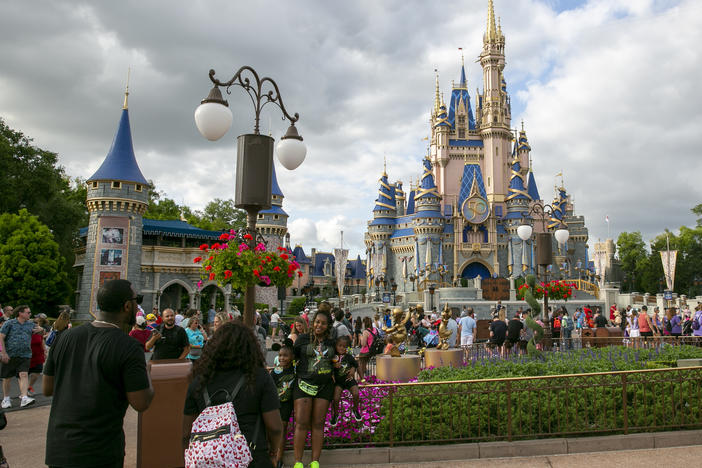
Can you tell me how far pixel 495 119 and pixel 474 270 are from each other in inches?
778

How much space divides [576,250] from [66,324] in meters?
72.1

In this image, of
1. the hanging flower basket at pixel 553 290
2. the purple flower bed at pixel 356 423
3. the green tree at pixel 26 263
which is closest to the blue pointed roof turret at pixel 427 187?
the green tree at pixel 26 263

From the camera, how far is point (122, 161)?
32969mm

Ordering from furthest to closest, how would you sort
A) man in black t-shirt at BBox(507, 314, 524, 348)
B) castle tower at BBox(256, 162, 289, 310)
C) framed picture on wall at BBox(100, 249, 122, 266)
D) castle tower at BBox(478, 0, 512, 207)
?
castle tower at BBox(478, 0, 512, 207) < castle tower at BBox(256, 162, 289, 310) < framed picture on wall at BBox(100, 249, 122, 266) < man in black t-shirt at BBox(507, 314, 524, 348)

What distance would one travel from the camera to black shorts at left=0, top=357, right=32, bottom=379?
30.6 feet

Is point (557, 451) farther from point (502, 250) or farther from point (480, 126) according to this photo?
point (480, 126)

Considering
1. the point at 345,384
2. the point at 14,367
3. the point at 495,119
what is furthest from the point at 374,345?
the point at 495,119

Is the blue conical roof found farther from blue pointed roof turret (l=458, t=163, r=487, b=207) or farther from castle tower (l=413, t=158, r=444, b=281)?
blue pointed roof turret (l=458, t=163, r=487, b=207)

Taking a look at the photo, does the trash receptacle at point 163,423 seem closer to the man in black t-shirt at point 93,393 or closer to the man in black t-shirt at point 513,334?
the man in black t-shirt at point 93,393

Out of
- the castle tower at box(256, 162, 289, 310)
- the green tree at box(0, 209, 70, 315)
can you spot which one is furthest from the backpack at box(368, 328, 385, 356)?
the castle tower at box(256, 162, 289, 310)

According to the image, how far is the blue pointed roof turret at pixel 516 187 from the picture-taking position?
2343 inches

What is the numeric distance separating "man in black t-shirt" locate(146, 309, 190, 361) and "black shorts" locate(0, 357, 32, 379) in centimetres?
384

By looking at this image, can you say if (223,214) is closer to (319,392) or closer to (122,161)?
(122,161)

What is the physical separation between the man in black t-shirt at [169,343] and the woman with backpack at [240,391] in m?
4.34
